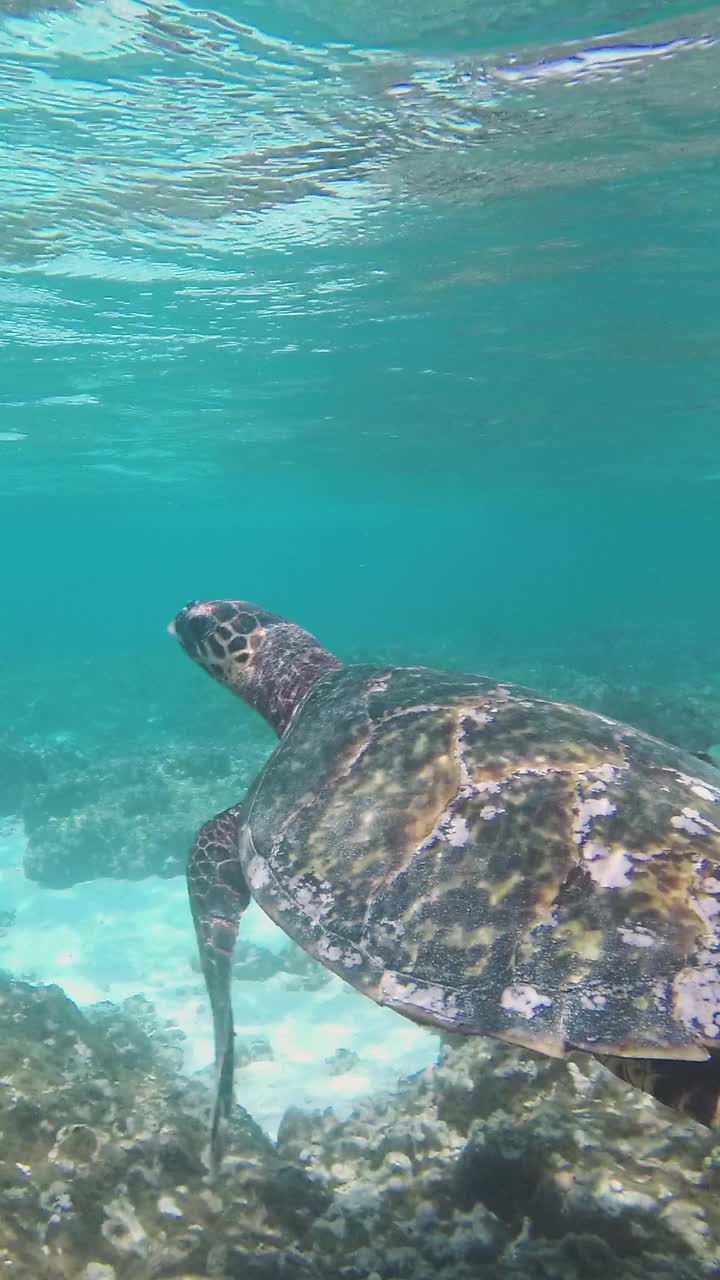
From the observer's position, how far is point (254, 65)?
806 cm

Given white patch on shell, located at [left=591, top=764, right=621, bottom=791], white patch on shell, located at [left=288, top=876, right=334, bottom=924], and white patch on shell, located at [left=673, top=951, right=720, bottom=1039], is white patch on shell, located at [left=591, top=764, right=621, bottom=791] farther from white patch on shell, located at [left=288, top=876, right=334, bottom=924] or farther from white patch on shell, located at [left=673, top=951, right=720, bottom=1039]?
white patch on shell, located at [left=288, top=876, right=334, bottom=924]

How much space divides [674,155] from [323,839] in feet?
37.3

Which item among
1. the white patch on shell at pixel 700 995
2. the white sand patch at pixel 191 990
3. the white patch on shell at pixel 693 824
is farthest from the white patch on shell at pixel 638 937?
the white sand patch at pixel 191 990

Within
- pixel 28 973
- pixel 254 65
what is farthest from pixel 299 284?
pixel 28 973

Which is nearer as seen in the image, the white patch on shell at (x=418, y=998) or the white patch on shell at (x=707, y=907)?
the white patch on shell at (x=707, y=907)

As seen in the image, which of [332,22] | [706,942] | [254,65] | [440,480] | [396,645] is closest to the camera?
[706,942]

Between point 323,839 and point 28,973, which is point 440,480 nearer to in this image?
point 28,973

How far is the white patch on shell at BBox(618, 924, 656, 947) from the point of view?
8.43 feet

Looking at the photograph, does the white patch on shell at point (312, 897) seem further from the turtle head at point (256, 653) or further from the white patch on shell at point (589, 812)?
the turtle head at point (256, 653)

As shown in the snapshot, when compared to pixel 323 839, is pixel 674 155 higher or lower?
higher

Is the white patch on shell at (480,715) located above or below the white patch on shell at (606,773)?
above

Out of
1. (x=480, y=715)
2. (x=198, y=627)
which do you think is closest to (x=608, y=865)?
(x=480, y=715)

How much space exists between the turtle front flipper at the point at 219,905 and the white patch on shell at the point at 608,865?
2.40 metres

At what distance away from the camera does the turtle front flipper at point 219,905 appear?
14.1 ft
